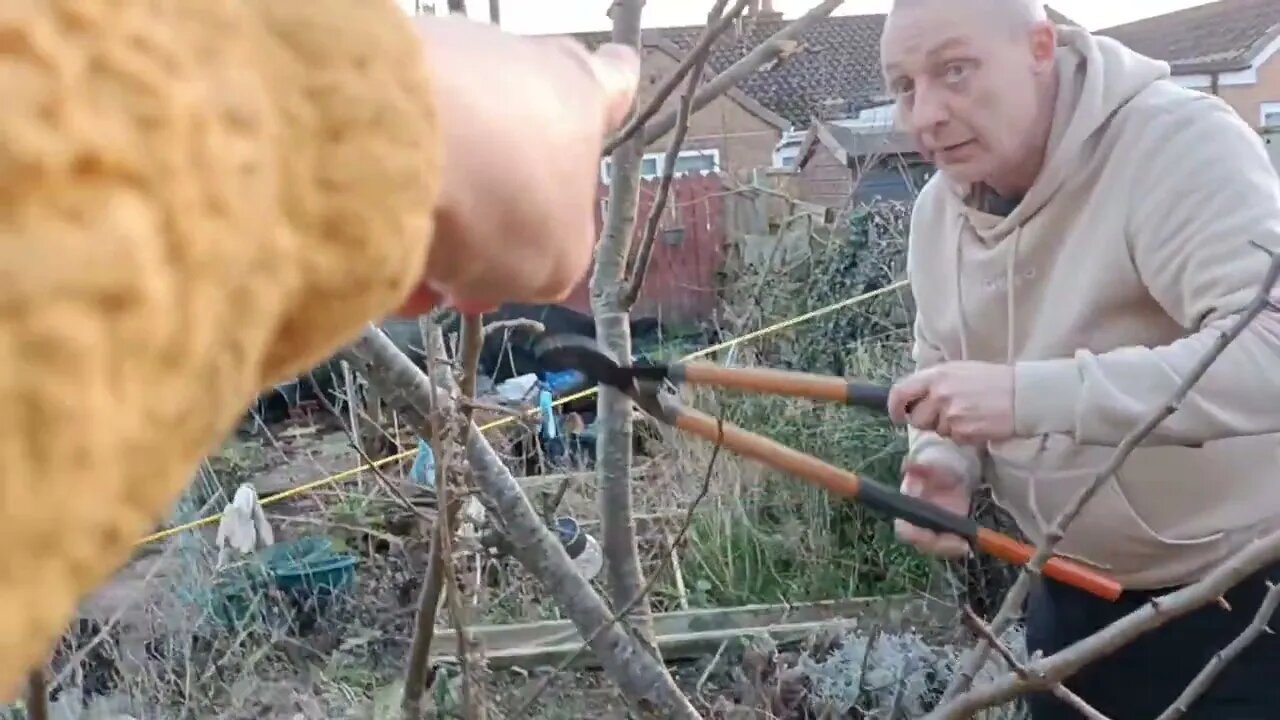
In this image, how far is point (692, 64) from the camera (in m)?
1.40

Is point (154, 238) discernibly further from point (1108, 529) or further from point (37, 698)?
point (1108, 529)

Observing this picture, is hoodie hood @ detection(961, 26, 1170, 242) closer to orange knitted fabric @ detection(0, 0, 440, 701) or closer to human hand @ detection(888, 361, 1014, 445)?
human hand @ detection(888, 361, 1014, 445)

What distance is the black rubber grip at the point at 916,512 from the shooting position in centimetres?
149

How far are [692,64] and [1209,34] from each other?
50.0 ft

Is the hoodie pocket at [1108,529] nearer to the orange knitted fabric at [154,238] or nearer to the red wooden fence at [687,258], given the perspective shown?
the orange knitted fabric at [154,238]

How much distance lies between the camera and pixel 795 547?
3896 millimetres

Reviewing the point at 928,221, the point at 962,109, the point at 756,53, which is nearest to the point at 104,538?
the point at 756,53

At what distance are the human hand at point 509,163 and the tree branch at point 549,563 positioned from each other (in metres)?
0.89

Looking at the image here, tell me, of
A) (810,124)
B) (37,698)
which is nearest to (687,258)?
(810,124)

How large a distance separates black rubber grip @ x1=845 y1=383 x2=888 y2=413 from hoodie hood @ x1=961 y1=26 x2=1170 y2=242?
369mm

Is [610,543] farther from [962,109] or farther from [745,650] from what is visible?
[745,650]

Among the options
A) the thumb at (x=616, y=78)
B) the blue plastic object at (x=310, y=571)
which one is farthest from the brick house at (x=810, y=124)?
the thumb at (x=616, y=78)

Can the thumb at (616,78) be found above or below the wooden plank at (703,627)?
above

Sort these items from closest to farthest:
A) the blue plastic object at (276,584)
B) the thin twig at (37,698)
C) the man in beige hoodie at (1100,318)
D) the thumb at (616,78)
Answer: the thumb at (616,78) → the thin twig at (37,698) → the man in beige hoodie at (1100,318) → the blue plastic object at (276,584)
